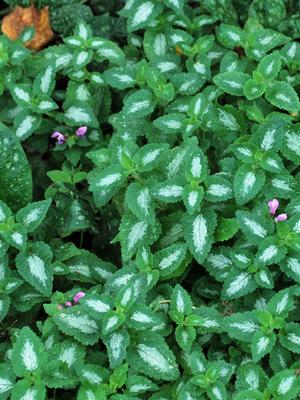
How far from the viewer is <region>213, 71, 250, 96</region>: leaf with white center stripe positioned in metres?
3.73

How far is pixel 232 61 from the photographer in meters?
3.97

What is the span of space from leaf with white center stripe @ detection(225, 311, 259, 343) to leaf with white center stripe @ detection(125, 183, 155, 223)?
57 centimetres

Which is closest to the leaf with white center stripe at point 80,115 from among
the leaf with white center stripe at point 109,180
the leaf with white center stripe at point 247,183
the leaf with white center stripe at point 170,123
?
the leaf with white center stripe at point 170,123

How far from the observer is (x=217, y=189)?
3291 millimetres

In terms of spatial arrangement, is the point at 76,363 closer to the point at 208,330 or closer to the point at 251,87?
the point at 208,330

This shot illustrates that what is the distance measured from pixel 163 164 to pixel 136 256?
493 mm

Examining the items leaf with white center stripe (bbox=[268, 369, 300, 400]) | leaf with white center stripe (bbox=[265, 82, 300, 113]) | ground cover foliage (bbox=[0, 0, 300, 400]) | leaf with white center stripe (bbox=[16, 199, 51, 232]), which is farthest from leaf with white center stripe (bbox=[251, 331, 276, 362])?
leaf with white center stripe (bbox=[265, 82, 300, 113])

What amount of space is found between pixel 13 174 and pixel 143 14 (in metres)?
1.21

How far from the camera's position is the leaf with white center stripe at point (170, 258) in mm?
3238

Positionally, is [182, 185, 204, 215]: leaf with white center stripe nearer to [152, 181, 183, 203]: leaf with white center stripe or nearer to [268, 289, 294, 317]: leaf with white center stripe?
[152, 181, 183, 203]: leaf with white center stripe

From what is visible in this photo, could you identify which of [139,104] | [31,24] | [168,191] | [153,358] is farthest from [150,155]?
[31,24]

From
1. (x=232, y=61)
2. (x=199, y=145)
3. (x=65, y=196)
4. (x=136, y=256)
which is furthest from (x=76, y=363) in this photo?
(x=232, y=61)

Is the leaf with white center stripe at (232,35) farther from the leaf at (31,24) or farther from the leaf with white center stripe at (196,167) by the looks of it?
the leaf at (31,24)

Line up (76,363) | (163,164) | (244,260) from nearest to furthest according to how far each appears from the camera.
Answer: (76,363) < (244,260) < (163,164)
